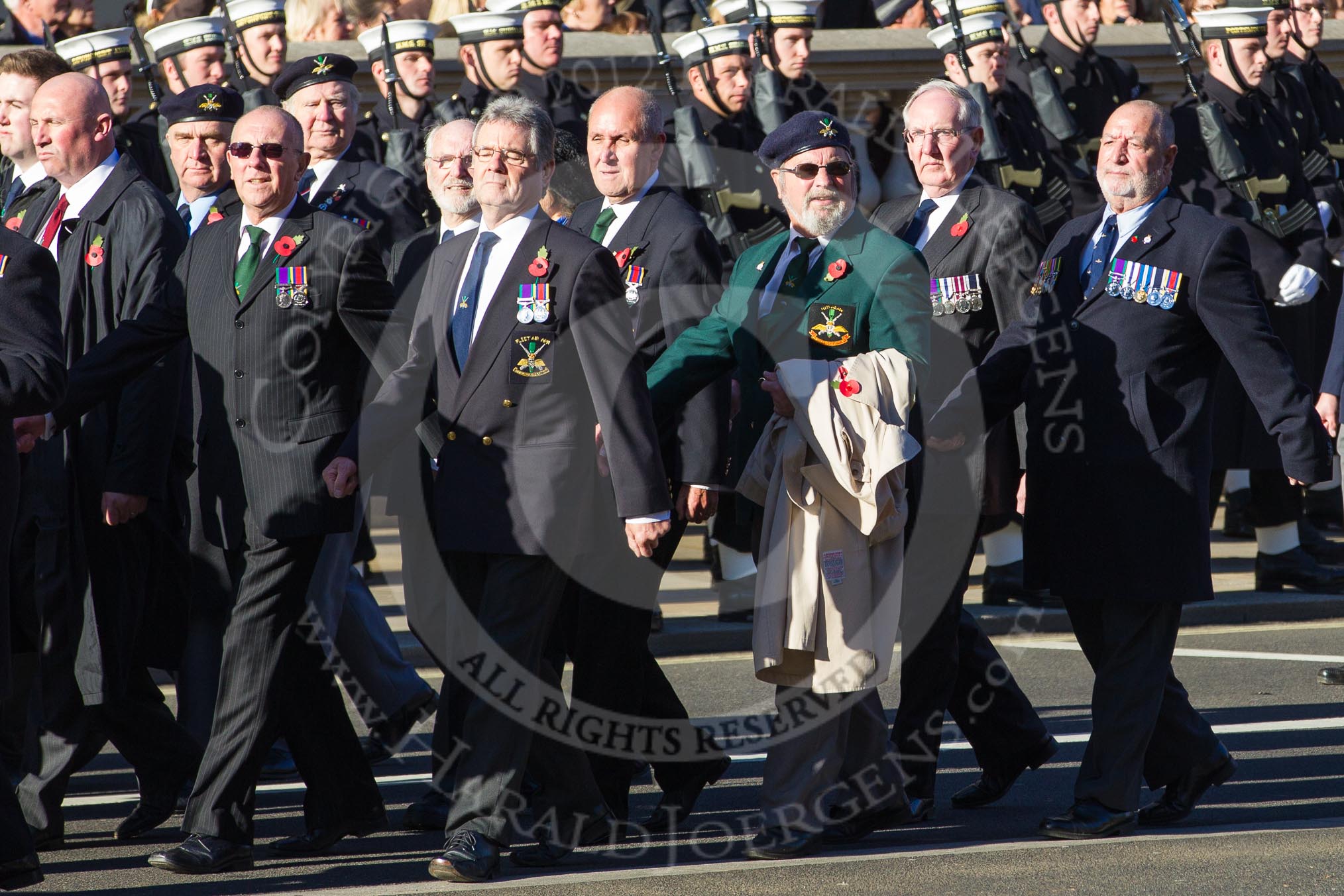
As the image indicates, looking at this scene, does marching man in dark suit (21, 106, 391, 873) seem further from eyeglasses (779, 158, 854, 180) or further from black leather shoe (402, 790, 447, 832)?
eyeglasses (779, 158, 854, 180)

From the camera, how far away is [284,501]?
17.5 feet

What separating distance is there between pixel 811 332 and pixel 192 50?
4518mm

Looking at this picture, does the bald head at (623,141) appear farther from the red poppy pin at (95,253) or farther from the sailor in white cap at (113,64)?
the sailor in white cap at (113,64)

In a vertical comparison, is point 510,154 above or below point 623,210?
above

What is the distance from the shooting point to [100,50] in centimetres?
885

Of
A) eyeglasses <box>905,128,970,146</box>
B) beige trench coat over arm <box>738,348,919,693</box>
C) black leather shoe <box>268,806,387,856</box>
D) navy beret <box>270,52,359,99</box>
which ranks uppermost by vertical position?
navy beret <box>270,52,359,99</box>

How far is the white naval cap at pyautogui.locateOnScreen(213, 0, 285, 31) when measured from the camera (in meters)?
9.32

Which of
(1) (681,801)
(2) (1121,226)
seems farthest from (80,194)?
(2) (1121,226)

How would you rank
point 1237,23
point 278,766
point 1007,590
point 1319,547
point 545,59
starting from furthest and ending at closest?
1. point 1319,547
2. point 1237,23
3. point 545,59
4. point 1007,590
5. point 278,766

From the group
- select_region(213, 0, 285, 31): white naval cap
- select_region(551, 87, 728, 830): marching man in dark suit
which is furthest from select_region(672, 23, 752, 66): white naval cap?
select_region(551, 87, 728, 830): marching man in dark suit

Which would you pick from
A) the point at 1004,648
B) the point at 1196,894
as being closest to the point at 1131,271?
the point at 1196,894

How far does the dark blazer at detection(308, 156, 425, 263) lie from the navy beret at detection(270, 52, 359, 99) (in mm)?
311

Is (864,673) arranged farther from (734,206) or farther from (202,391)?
(734,206)

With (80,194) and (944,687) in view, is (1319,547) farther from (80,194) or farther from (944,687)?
(80,194)
